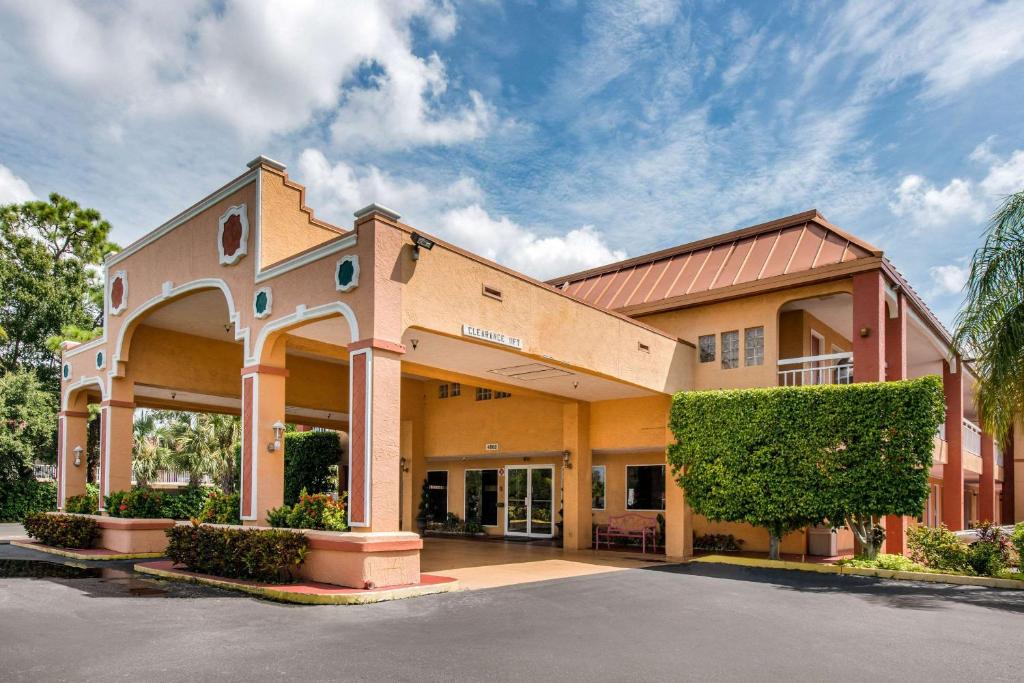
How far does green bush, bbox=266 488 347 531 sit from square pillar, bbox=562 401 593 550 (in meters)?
8.41

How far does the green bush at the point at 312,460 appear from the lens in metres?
29.2

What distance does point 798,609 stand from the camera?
10.5 metres

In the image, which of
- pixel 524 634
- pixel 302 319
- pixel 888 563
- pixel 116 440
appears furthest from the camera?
pixel 116 440

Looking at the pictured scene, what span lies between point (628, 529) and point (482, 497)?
19.4 ft

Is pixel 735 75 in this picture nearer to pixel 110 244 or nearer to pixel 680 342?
pixel 680 342

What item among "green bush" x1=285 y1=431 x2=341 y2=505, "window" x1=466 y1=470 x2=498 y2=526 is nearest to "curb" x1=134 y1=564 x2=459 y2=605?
"window" x1=466 y1=470 x2=498 y2=526

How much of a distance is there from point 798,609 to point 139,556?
1347 cm

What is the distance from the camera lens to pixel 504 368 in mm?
15688

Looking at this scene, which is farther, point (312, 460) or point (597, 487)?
point (312, 460)

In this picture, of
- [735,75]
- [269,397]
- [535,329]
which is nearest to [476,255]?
[535,329]

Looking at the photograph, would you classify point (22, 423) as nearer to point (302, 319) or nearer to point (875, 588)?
point (302, 319)

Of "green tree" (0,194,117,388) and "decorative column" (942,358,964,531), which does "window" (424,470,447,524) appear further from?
"green tree" (0,194,117,388)

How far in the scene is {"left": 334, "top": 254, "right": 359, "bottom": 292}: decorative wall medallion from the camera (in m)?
11.6

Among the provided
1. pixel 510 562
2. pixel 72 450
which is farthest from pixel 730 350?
pixel 72 450
